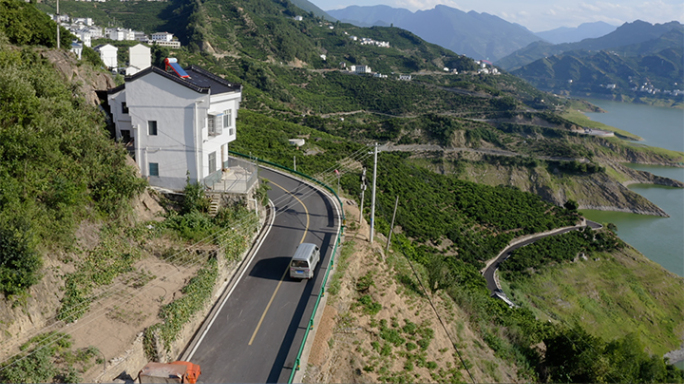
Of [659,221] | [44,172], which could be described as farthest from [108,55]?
[659,221]

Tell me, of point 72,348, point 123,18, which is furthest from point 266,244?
point 123,18

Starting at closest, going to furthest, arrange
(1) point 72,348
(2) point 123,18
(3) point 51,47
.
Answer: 1. (1) point 72,348
2. (3) point 51,47
3. (2) point 123,18

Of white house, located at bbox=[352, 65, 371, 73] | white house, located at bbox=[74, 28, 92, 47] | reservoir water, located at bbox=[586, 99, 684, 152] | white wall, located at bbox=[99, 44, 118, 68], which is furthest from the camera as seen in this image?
white house, located at bbox=[352, 65, 371, 73]

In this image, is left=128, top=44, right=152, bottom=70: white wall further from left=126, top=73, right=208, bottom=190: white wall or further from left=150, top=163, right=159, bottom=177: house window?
left=150, top=163, right=159, bottom=177: house window

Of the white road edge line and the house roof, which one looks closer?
the white road edge line

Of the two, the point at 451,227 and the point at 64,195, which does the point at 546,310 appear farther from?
the point at 64,195

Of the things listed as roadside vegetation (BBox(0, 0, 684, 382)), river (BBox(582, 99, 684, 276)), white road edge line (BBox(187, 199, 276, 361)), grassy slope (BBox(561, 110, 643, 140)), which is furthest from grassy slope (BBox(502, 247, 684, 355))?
grassy slope (BBox(561, 110, 643, 140))

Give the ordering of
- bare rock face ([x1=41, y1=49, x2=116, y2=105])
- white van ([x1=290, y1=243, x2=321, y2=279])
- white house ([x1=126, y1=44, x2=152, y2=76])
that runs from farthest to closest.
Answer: white house ([x1=126, y1=44, x2=152, y2=76]) → bare rock face ([x1=41, y1=49, x2=116, y2=105]) → white van ([x1=290, y1=243, x2=321, y2=279])

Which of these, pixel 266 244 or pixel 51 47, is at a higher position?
pixel 51 47
